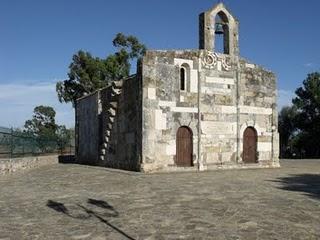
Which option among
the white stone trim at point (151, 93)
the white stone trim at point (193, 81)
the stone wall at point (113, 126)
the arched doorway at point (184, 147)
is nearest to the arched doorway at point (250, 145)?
the arched doorway at point (184, 147)

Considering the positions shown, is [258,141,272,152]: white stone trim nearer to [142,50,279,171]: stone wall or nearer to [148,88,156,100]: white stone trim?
[142,50,279,171]: stone wall

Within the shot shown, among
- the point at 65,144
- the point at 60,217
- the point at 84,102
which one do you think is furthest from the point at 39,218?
the point at 65,144

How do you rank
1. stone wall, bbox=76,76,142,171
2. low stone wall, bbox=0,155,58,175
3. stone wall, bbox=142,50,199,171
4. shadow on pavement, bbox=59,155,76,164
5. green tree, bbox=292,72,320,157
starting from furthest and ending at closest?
green tree, bbox=292,72,320,157 < shadow on pavement, bbox=59,155,76,164 < stone wall, bbox=76,76,142,171 < stone wall, bbox=142,50,199,171 < low stone wall, bbox=0,155,58,175

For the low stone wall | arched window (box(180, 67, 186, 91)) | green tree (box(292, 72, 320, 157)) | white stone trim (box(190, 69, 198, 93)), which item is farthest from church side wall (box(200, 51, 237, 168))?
green tree (box(292, 72, 320, 157))

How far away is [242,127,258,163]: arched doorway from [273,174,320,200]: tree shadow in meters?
5.46

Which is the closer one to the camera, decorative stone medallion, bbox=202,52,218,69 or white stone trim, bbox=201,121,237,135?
white stone trim, bbox=201,121,237,135

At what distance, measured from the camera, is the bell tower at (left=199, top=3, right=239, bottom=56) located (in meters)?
22.4

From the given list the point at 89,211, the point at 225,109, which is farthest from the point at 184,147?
the point at 89,211

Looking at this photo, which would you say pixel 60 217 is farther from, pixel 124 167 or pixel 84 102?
pixel 84 102

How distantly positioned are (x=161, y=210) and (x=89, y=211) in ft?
5.00

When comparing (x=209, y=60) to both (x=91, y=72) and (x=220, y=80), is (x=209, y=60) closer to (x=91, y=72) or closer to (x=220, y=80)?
(x=220, y=80)

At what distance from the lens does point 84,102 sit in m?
30.4

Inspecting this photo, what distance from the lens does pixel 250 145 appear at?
76.0 feet

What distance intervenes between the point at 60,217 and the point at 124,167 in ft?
42.2
